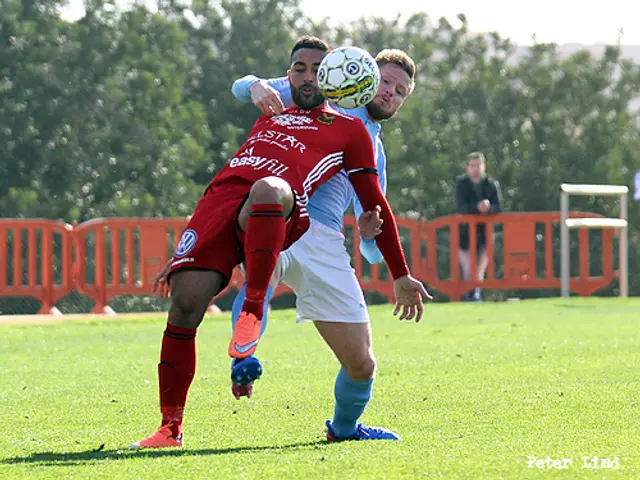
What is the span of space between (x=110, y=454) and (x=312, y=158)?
5.10 feet

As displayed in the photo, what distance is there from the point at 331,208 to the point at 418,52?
30.5 m

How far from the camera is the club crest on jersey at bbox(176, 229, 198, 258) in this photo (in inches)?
249

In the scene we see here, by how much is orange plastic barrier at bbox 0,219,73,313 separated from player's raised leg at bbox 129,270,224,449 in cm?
1405

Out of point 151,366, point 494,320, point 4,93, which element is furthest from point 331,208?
point 4,93

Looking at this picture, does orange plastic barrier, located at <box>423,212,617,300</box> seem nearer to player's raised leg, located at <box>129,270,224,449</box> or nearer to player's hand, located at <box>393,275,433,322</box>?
player's hand, located at <box>393,275,433,322</box>

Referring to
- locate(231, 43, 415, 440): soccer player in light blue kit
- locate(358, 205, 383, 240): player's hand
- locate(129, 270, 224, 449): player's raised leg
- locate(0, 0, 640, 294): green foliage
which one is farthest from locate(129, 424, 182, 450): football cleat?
locate(0, 0, 640, 294): green foliage

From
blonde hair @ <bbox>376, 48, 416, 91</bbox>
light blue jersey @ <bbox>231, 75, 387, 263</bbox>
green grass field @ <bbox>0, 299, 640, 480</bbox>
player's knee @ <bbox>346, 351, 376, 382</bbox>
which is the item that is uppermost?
blonde hair @ <bbox>376, 48, 416, 91</bbox>

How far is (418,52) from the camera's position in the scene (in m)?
36.8

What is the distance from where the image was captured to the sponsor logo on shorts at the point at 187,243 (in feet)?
20.7

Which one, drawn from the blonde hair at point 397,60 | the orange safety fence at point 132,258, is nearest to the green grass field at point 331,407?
the blonde hair at point 397,60

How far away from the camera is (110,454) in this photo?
6.23 metres

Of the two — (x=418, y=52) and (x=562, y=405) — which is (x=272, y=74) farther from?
(x=562, y=405)

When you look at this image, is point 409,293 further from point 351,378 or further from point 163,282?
point 163,282

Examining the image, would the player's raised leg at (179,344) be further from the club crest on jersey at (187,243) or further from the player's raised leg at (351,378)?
the player's raised leg at (351,378)
